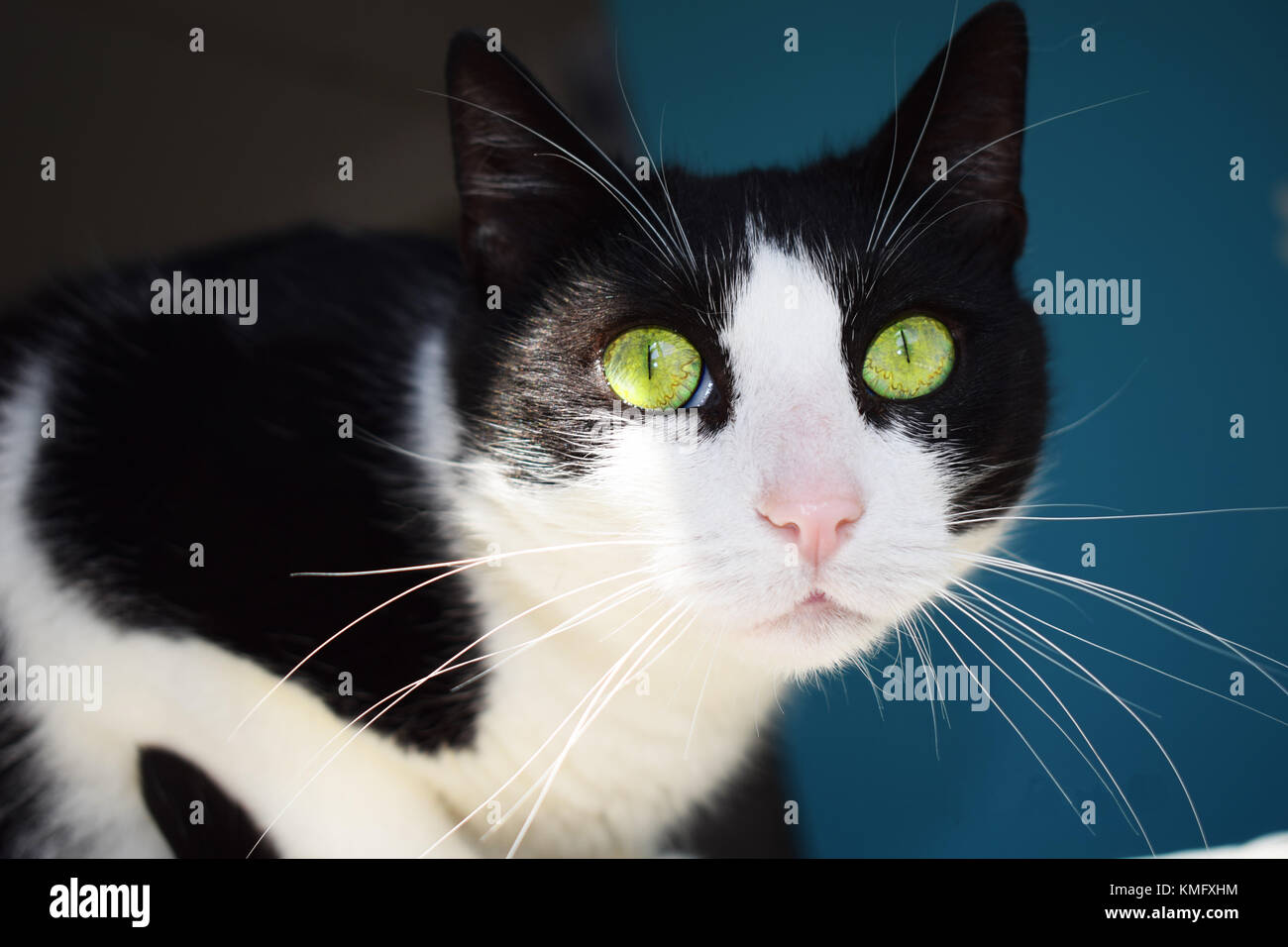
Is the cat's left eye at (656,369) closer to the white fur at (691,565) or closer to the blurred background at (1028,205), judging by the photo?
the white fur at (691,565)

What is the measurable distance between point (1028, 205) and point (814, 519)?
72 centimetres

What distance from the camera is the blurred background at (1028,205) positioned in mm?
1269

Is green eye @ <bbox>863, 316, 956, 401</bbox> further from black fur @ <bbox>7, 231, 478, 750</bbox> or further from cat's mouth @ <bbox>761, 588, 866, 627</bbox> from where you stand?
black fur @ <bbox>7, 231, 478, 750</bbox>

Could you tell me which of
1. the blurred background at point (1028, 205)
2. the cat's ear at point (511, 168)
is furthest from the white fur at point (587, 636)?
the blurred background at point (1028, 205)

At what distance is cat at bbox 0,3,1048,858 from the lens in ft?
3.18

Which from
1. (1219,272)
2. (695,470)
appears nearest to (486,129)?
(695,470)

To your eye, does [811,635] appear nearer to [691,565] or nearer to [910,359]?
[691,565]

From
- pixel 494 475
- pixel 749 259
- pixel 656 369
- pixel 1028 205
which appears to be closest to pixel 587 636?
pixel 494 475

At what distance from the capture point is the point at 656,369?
976mm

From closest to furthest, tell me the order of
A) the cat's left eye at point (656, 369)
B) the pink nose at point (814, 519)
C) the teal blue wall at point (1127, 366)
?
the pink nose at point (814, 519), the cat's left eye at point (656, 369), the teal blue wall at point (1127, 366)

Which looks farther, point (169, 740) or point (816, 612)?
point (169, 740)

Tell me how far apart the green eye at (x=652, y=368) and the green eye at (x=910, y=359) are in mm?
169
